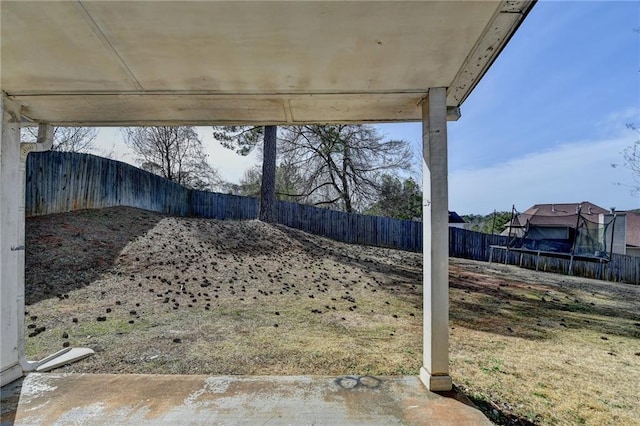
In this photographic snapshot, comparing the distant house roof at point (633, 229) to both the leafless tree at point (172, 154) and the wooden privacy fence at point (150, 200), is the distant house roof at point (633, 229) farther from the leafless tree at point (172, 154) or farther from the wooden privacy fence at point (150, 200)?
the leafless tree at point (172, 154)

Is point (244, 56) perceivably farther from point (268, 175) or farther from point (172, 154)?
point (172, 154)

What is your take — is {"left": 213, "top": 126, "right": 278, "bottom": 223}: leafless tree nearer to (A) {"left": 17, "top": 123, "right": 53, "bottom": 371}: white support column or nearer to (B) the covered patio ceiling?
(B) the covered patio ceiling

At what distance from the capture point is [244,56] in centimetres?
160

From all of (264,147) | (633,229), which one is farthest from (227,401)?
(633,229)

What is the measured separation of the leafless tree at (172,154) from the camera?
14055 millimetres

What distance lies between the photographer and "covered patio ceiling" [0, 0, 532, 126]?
129cm

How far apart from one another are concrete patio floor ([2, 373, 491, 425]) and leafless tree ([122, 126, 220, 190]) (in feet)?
46.1

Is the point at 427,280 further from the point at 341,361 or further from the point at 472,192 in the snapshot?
the point at 472,192

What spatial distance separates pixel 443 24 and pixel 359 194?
13.1 meters

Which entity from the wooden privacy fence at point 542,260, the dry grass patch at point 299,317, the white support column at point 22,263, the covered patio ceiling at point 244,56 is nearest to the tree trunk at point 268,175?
the dry grass patch at point 299,317

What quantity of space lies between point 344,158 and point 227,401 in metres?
12.4

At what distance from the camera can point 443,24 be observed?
4.47 feet

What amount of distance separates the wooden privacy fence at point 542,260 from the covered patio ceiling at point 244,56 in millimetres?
10481

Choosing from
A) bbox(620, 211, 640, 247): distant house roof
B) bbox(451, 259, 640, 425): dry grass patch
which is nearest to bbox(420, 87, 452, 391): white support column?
bbox(451, 259, 640, 425): dry grass patch
